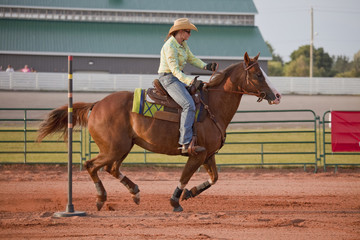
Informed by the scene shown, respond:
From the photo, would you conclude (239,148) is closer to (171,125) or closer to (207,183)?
(207,183)

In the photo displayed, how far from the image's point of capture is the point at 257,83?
24.7ft

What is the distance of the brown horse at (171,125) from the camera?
7.44 m

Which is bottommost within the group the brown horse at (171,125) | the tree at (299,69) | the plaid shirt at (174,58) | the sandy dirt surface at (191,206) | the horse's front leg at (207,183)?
the sandy dirt surface at (191,206)

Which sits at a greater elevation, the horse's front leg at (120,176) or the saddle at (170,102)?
the saddle at (170,102)

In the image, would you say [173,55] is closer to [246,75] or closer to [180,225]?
[246,75]

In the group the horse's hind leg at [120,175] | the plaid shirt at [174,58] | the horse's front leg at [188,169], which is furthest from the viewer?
the horse's hind leg at [120,175]

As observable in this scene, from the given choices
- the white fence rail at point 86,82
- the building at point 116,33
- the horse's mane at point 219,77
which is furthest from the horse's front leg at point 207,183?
the building at point 116,33

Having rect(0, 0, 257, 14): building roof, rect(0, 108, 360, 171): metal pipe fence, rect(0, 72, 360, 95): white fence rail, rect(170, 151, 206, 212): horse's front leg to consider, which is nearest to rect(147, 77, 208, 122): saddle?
rect(170, 151, 206, 212): horse's front leg

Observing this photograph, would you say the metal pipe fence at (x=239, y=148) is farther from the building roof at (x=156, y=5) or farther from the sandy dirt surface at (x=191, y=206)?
the building roof at (x=156, y=5)

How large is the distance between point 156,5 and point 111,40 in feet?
16.4

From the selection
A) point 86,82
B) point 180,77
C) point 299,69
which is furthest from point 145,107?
point 299,69

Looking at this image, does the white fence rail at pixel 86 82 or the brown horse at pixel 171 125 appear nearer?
the brown horse at pixel 171 125

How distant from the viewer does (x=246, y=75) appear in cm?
763

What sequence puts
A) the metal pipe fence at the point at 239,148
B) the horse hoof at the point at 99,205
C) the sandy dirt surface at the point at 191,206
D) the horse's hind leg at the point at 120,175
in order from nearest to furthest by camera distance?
the sandy dirt surface at the point at 191,206 → the horse hoof at the point at 99,205 → the horse's hind leg at the point at 120,175 → the metal pipe fence at the point at 239,148
